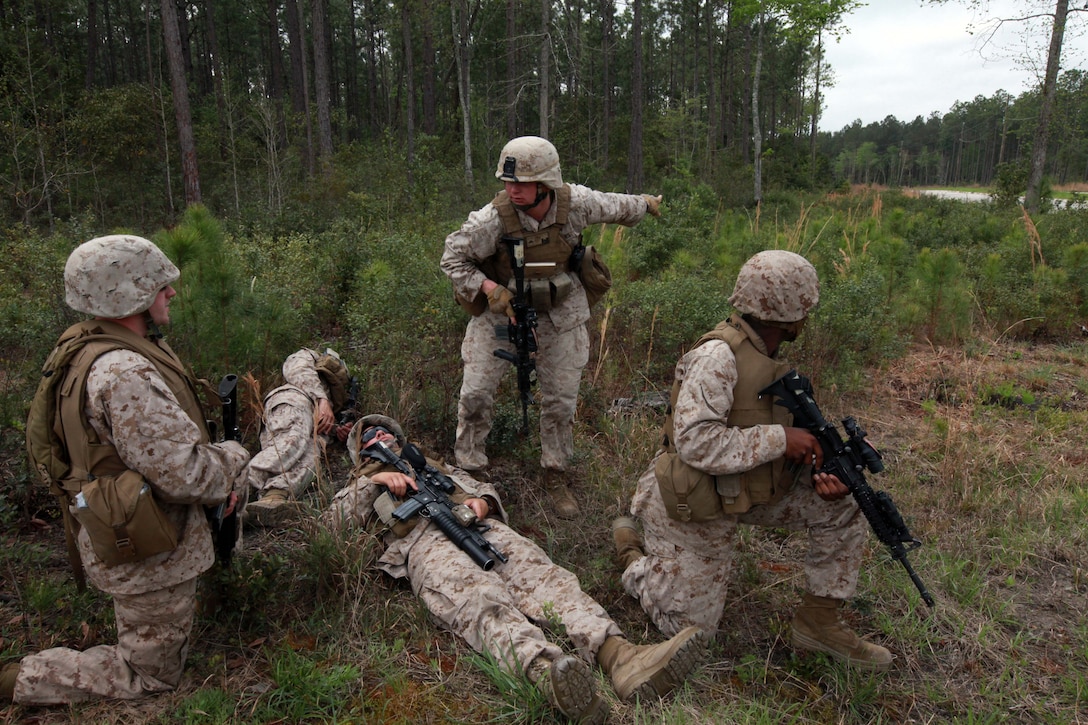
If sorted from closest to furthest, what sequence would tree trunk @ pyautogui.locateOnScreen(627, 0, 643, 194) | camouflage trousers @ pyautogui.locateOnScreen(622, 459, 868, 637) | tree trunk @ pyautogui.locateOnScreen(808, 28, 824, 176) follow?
camouflage trousers @ pyautogui.locateOnScreen(622, 459, 868, 637) < tree trunk @ pyautogui.locateOnScreen(627, 0, 643, 194) < tree trunk @ pyautogui.locateOnScreen(808, 28, 824, 176)

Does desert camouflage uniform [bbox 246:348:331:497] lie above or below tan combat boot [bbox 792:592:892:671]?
above

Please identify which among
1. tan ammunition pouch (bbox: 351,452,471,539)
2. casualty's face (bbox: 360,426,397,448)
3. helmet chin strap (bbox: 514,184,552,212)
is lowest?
tan ammunition pouch (bbox: 351,452,471,539)

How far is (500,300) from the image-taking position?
3805mm

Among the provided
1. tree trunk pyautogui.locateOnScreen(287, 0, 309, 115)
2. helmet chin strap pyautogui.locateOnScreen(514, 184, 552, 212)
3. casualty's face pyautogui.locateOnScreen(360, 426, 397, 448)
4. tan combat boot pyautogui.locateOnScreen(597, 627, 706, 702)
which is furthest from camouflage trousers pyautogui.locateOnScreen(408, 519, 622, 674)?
tree trunk pyautogui.locateOnScreen(287, 0, 309, 115)

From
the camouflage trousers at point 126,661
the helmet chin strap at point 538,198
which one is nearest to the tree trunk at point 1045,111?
the helmet chin strap at point 538,198

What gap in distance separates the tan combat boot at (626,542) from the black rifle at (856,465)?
1.12m

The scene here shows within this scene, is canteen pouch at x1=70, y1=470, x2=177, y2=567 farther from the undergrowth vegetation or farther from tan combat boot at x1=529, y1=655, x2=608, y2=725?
tan combat boot at x1=529, y1=655, x2=608, y2=725

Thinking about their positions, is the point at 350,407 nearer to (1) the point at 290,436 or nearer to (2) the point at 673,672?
(1) the point at 290,436

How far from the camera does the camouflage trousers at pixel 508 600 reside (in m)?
2.57

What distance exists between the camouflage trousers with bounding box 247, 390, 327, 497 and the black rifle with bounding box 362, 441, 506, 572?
1.78 ft

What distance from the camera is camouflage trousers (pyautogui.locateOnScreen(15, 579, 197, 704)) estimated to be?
7.58ft

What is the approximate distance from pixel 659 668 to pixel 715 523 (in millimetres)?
652

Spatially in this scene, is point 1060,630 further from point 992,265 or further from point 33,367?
point 992,265

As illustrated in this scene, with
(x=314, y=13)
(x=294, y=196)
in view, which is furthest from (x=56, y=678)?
(x=314, y=13)
